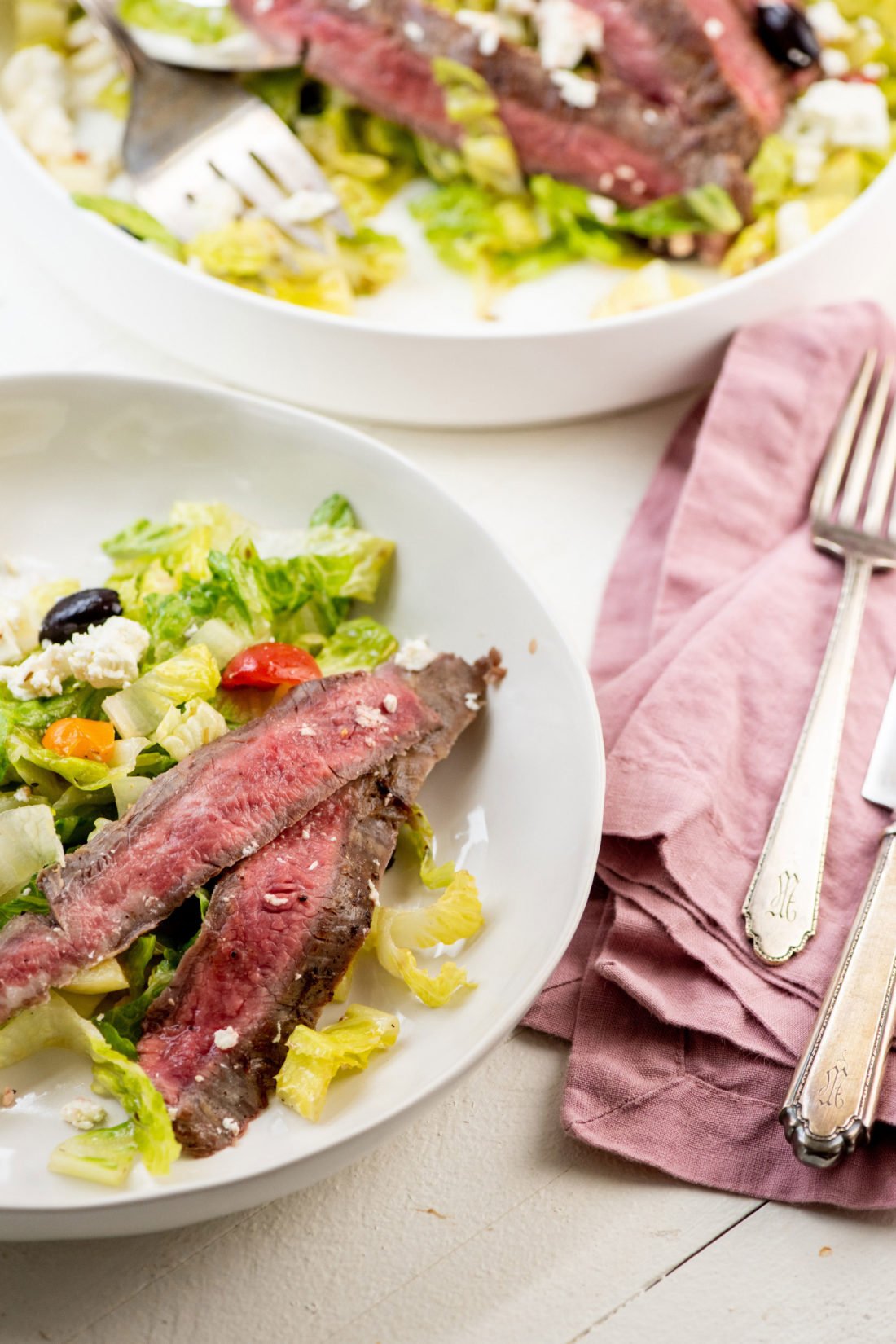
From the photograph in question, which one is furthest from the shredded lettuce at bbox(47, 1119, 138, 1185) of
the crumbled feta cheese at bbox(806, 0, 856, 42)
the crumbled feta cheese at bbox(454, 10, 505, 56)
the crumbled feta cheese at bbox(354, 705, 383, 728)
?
the crumbled feta cheese at bbox(806, 0, 856, 42)

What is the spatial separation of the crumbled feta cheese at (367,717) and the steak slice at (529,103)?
1.76 meters

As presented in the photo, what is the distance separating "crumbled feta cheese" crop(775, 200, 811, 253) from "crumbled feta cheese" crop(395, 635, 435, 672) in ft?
5.15

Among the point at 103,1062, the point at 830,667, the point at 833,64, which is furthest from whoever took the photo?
the point at 833,64

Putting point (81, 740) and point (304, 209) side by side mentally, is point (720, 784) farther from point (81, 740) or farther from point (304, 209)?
point (304, 209)

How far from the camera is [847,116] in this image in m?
3.27

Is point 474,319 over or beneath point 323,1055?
over

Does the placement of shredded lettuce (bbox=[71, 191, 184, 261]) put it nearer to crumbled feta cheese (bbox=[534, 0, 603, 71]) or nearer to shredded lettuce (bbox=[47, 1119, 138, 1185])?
crumbled feta cheese (bbox=[534, 0, 603, 71])

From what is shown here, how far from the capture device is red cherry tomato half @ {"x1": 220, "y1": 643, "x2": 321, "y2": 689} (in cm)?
217

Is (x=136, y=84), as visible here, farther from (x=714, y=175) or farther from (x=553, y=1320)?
(x=553, y=1320)

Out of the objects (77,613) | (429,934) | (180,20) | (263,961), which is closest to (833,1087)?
(429,934)

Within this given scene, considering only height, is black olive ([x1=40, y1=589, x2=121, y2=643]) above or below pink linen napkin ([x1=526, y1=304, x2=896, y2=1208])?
above

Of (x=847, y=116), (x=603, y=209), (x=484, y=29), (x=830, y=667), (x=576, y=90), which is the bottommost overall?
(x=830, y=667)

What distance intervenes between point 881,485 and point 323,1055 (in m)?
1.70

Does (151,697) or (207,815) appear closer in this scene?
(207,815)
